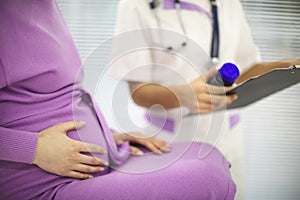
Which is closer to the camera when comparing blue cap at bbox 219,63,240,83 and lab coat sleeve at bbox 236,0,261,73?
blue cap at bbox 219,63,240,83

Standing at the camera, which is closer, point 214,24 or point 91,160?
point 91,160

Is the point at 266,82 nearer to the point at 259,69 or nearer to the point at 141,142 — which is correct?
the point at 259,69

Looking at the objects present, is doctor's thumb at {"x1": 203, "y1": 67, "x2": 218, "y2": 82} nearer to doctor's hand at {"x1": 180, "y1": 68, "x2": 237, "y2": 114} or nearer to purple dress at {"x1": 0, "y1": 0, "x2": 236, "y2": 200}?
doctor's hand at {"x1": 180, "y1": 68, "x2": 237, "y2": 114}

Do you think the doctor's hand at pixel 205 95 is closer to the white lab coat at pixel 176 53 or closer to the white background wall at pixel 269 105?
the white lab coat at pixel 176 53

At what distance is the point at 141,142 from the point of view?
803mm

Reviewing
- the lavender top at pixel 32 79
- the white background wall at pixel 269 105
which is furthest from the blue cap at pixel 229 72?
the white background wall at pixel 269 105

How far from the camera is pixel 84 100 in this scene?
704 millimetres

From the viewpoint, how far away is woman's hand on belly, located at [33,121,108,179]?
0.61 m

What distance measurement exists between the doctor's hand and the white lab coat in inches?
1.0

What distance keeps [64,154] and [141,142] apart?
0.74 ft

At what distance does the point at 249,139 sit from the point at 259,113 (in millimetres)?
133

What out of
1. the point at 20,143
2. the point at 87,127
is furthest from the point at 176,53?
the point at 20,143

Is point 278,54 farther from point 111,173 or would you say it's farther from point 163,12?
point 111,173

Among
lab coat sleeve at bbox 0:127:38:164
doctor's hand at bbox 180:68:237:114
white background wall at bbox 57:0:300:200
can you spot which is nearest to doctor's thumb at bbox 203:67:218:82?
doctor's hand at bbox 180:68:237:114
